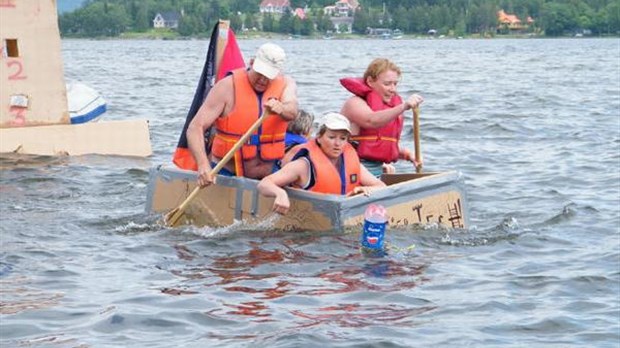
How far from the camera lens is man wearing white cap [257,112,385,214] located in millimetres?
9711

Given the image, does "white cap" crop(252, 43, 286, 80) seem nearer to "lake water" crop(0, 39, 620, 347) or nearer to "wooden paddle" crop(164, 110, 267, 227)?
"wooden paddle" crop(164, 110, 267, 227)

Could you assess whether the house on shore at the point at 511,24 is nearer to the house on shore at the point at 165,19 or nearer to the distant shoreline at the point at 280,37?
the distant shoreline at the point at 280,37

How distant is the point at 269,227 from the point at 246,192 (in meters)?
0.32

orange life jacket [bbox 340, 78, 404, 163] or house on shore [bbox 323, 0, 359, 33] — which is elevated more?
orange life jacket [bbox 340, 78, 404, 163]

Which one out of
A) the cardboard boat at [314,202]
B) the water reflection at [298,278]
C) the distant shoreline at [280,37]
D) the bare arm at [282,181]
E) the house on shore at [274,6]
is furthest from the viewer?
the house on shore at [274,6]

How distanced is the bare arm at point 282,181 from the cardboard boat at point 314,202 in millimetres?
108

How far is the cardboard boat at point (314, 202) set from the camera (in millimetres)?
9703

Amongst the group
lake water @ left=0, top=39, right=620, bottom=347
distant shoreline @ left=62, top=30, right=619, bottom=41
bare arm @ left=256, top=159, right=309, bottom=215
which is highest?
bare arm @ left=256, top=159, right=309, bottom=215

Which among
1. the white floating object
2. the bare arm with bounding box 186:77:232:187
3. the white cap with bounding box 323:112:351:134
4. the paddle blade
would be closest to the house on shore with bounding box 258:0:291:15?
the white floating object

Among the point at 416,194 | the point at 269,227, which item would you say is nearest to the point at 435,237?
the point at 416,194

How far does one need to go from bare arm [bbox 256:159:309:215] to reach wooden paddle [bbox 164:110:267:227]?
37 cm

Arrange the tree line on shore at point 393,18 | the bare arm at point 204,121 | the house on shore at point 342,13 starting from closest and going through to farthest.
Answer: the bare arm at point 204,121 → the tree line on shore at point 393,18 → the house on shore at point 342,13

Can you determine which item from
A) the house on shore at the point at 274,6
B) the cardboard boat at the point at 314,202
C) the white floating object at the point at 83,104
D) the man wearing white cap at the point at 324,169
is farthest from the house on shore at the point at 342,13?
the man wearing white cap at the point at 324,169

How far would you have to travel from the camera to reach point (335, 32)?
141625 millimetres
